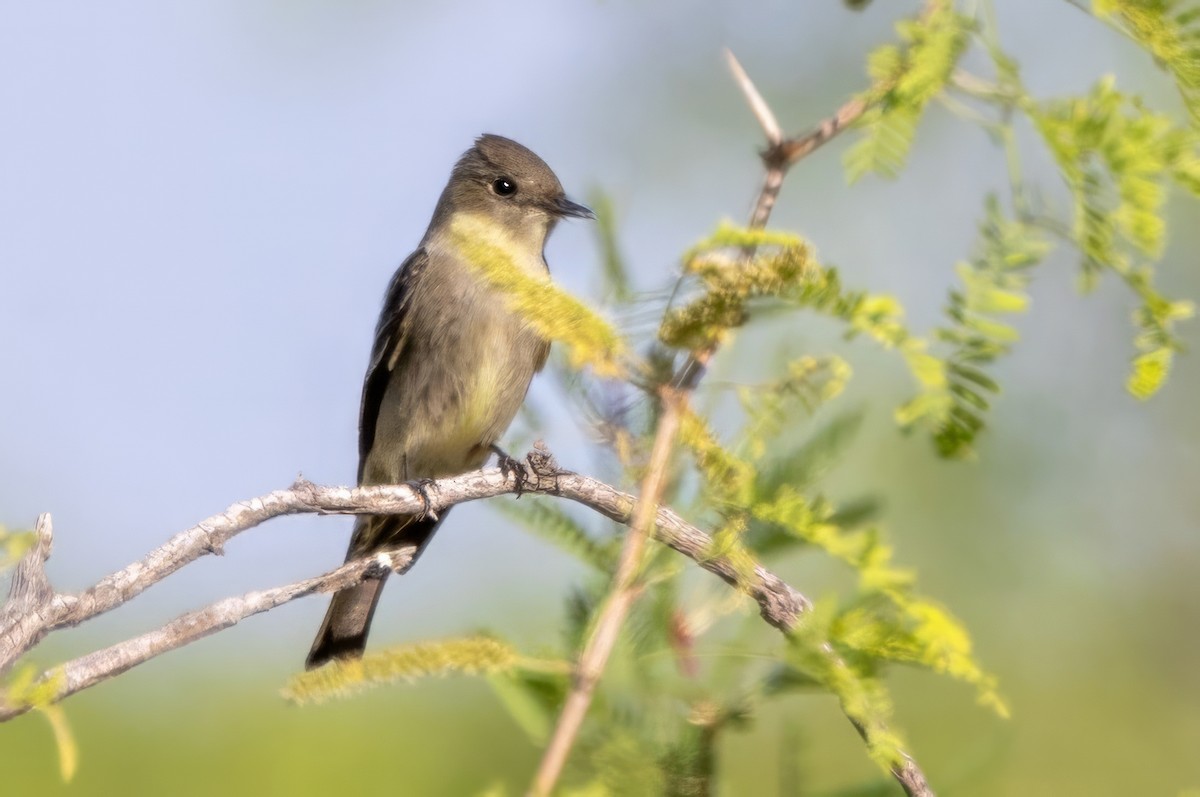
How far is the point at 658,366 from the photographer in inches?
52.9

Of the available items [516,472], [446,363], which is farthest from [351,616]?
[516,472]

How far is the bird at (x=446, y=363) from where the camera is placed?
4988 mm

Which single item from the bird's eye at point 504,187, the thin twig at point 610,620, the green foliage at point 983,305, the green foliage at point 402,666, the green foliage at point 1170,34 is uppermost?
the green foliage at point 1170,34

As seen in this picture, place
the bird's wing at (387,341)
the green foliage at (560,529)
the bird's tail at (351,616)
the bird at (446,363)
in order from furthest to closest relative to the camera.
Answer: the bird's wing at (387,341) → the bird at (446,363) → the bird's tail at (351,616) → the green foliage at (560,529)

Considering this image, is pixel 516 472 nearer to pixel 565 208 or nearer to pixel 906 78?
pixel 906 78

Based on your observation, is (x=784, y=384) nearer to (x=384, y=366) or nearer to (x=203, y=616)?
(x=203, y=616)

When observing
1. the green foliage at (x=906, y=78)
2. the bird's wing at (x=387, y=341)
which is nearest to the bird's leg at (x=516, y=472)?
the green foliage at (x=906, y=78)

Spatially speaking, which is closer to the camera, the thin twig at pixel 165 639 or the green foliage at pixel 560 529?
the thin twig at pixel 165 639

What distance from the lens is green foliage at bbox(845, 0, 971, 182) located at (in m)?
1.36

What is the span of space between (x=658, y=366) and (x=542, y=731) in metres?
0.46

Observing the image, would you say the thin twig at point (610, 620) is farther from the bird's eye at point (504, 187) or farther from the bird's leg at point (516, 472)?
the bird's eye at point (504, 187)

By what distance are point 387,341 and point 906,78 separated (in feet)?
13.7

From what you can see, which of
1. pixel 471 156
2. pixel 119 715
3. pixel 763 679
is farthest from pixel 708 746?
pixel 471 156

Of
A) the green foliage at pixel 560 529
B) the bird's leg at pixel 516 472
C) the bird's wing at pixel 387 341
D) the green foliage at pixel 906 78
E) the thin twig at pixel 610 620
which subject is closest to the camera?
the thin twig at pixel 610 620
